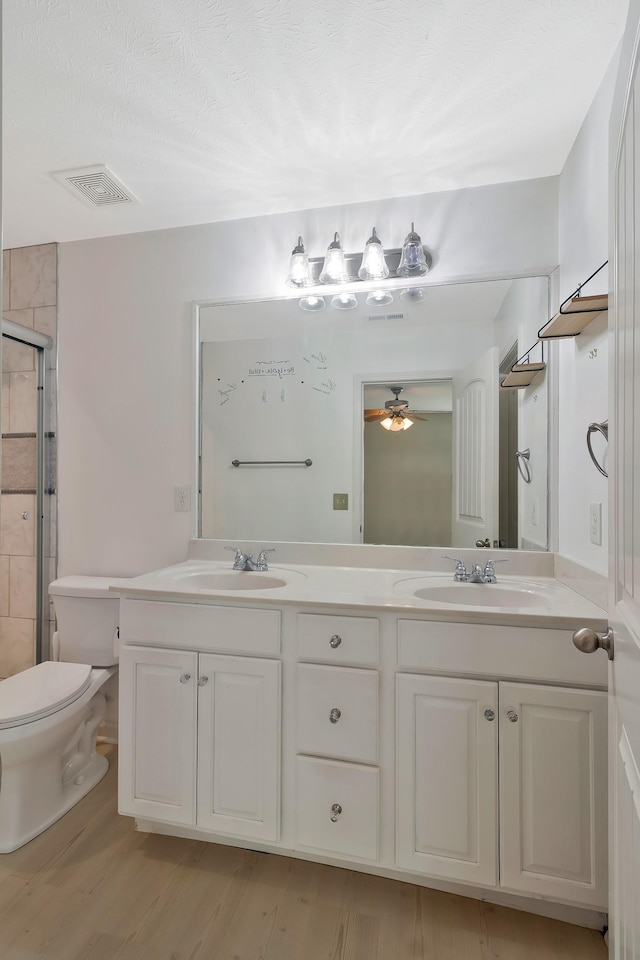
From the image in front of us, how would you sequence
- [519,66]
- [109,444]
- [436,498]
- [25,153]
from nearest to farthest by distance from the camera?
[519,66], [25,153], [436,498], [109,444]

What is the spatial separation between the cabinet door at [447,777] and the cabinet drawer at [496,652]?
0.16 feet

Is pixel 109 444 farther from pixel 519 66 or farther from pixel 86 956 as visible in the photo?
pixel 519 66

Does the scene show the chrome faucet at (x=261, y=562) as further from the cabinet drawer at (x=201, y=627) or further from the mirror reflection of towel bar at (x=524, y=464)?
the mirror reflection of towel bar at (x=524, y=464)

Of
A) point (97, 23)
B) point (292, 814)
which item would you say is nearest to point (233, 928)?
point (292, 814)

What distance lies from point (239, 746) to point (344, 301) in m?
1.65

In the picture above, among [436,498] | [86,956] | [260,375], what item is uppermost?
[260,375]

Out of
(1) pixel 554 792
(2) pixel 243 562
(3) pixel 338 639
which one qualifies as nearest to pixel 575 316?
(3) pixel 338 639

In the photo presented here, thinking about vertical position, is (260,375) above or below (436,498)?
above

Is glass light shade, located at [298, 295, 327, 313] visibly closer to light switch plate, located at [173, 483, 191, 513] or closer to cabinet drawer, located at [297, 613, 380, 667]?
light switch plate, located at [173, 483, 191, 513]

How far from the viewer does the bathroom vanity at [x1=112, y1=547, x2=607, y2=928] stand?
1332 mm

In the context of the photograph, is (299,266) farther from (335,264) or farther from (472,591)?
(472,591)

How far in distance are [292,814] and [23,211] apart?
2.49 meters

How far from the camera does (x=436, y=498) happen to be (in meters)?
1.95

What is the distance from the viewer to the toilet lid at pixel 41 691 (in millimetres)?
1632
